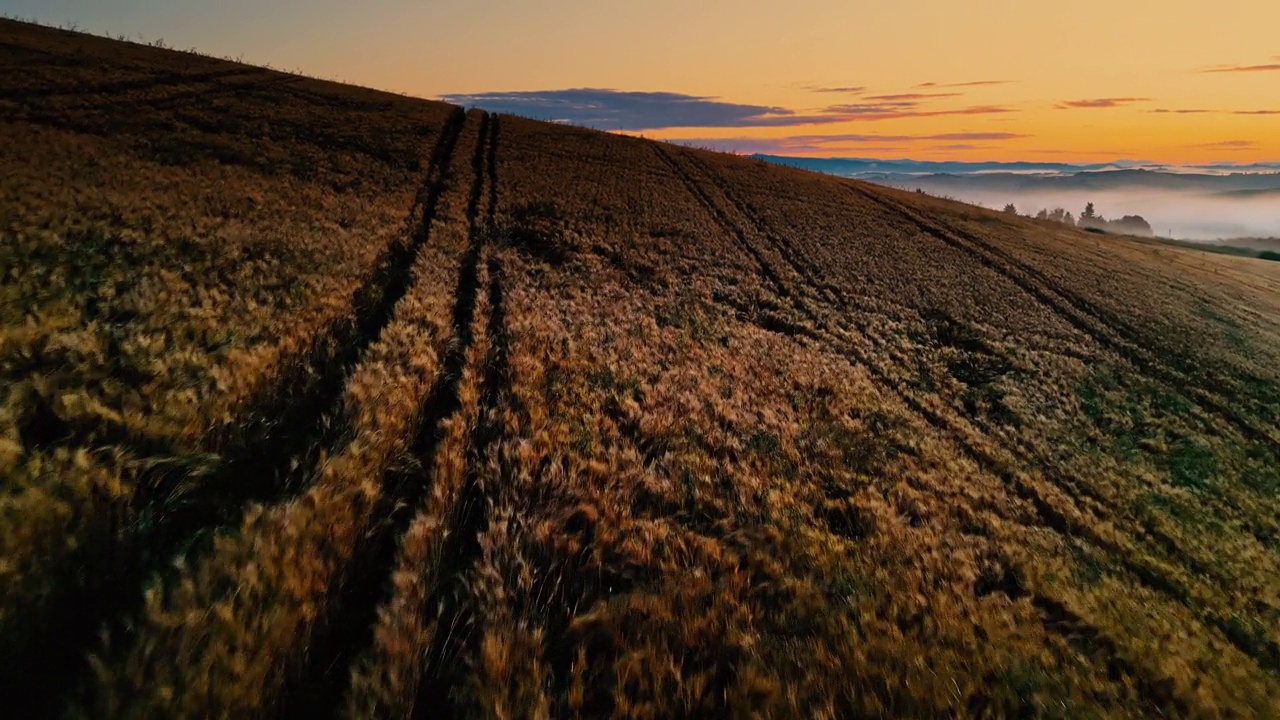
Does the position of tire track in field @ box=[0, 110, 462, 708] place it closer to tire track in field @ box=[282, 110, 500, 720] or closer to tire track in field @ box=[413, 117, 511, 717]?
tire track in field @ box=[282, 110, 500, 720]

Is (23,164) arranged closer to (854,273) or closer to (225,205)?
(225,205)

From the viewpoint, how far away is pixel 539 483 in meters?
7.08

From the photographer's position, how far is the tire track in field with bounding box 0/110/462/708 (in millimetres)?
3486

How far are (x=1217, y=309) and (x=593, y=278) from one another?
141 feet

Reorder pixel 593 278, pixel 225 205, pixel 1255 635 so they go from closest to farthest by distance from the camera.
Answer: pixel 1255 635, pixel 225 205, pixel 593 278

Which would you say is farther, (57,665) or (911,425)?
(911,425)

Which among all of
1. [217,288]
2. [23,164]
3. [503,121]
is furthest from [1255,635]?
[503,121]

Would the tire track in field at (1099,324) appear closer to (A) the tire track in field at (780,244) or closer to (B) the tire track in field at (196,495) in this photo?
(A) the tire track in field at (780,244)

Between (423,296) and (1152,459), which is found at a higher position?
(423,296)

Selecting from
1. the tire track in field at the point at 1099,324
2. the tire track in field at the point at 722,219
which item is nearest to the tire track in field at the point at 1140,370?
the tire track in field at the point at 1099,324

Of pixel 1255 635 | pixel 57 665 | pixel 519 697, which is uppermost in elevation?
pixel 57 665

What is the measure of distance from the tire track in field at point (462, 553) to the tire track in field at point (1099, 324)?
86.4ft

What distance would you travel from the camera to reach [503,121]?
52.1 m

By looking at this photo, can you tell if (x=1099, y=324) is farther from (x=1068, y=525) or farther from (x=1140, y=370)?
(x=1068, y=525)
